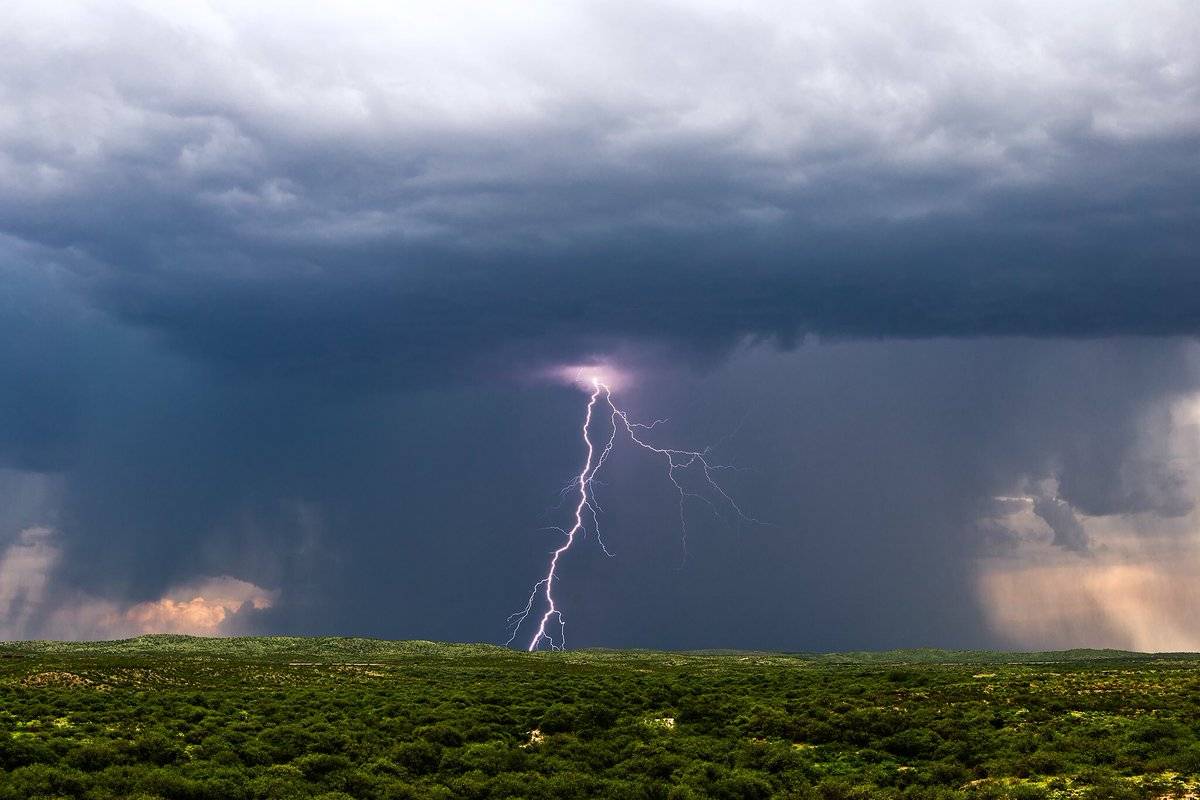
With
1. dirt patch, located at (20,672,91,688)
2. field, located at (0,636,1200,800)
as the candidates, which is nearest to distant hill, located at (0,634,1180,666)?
dirt patch, located at (20,672,91,688)

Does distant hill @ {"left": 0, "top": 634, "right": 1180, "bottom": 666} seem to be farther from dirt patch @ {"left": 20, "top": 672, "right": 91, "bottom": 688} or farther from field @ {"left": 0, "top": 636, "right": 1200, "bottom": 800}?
field @ {"left": 0, "top": 636, "right": 1200, "bottom": 800}

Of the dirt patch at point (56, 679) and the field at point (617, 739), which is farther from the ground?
the field at point (617, 739)

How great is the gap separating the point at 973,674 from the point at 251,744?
43965 millimetres

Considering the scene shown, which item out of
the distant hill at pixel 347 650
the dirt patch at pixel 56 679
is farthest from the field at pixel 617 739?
the distant hill at pixel 347 650

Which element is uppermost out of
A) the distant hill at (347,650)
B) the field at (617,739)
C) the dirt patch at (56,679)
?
the field at (617,739)

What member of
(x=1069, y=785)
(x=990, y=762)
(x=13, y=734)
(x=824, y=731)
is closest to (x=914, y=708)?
(x=824, y=731)

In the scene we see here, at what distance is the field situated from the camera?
29.0 meters

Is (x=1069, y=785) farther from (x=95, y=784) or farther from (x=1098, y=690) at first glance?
(x=95, y=784)

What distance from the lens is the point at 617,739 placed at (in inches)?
1502

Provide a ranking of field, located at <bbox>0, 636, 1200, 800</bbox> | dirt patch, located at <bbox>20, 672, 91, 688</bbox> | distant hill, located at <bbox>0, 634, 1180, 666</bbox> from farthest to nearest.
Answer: distant hill, located at <bbox>0, 634, 1180, 666</bbox> → dirt patch, located at <bbox>20, 672, 91, 688</bbox> → field, located at <bbox>0, 636, 1200, 800</bbox>

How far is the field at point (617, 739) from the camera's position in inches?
1143

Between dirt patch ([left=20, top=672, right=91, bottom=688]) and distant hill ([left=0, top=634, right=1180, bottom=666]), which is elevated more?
dirt patch ([left=20, top=672, right=91, bottom=688])

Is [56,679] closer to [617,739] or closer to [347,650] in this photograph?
[617,739]

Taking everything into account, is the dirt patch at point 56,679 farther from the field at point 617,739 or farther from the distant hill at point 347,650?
the distant hill at point 347,650
